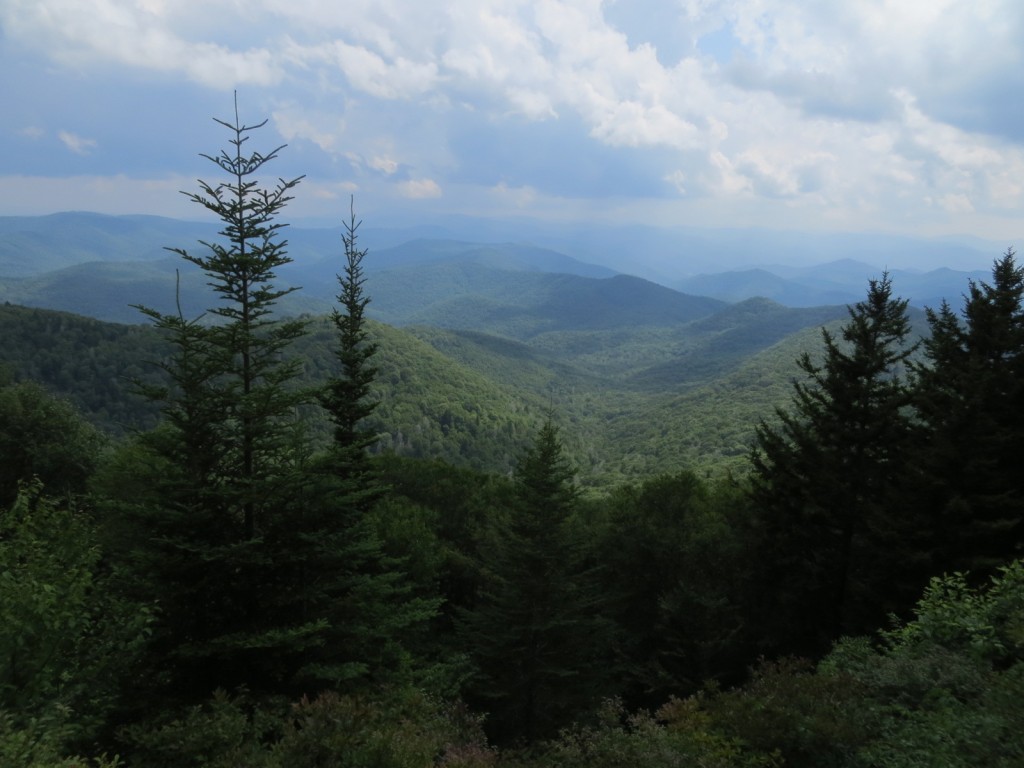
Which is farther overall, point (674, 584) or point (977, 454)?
point (674, 584)

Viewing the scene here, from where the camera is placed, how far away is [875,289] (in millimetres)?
16469

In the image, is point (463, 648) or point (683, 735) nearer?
point (683, 735)

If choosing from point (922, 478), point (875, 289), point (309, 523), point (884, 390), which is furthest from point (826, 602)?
point (309, 523)

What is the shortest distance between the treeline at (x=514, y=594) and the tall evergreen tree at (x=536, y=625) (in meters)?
0.09

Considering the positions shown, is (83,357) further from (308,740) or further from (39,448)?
(308,740)

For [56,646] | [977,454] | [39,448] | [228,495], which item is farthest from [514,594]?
[39,448]

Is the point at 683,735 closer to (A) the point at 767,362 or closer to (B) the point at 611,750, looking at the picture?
(B) the point at 611,750

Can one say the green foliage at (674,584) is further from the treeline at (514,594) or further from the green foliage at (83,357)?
the green foliage at (83,357)

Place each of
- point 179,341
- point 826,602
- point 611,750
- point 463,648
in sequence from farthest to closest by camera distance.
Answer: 1. point 463,648
2. point 826,602
3. point 179,341
4. point 611,750

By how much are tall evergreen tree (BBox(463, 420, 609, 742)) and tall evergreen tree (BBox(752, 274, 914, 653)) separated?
634 cm

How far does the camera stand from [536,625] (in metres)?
15.6

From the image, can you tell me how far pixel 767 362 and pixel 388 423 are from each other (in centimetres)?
13799

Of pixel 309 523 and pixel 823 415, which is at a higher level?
pixel 823 415

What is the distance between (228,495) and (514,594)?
28.4 ft
